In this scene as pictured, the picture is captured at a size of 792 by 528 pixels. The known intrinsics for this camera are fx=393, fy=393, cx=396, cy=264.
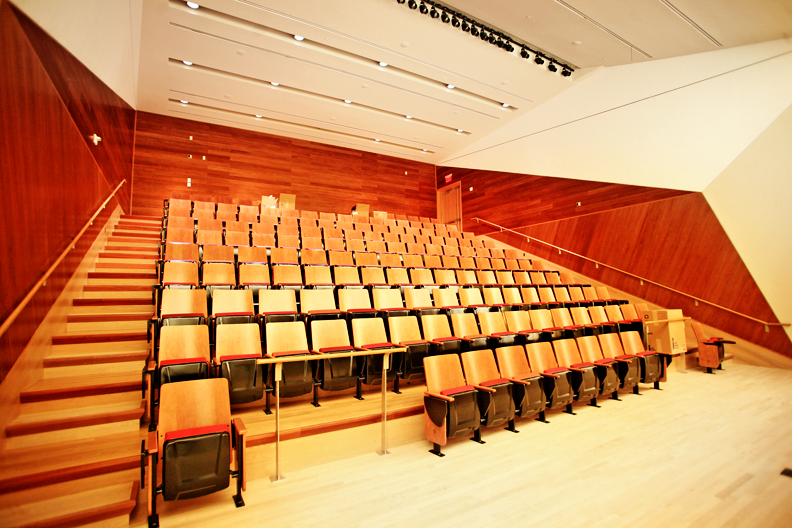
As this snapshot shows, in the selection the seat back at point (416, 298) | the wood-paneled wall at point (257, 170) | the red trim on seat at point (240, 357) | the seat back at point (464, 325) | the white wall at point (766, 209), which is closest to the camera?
the red trim on seat at point (240, 357)

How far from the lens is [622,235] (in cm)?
186

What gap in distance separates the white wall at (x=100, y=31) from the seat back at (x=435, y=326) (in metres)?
0.92

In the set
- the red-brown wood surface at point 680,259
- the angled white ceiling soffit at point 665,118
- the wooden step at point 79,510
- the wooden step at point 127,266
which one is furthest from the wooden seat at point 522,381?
the angled white ceiling soffit at point 665,118

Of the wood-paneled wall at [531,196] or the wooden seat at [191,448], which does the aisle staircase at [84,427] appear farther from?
the wood-paneled wall at [531,196]

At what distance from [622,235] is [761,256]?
504 millimetres

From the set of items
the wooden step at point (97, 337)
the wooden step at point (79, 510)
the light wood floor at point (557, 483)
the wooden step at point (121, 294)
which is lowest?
the light wood floor at point (557, 483)

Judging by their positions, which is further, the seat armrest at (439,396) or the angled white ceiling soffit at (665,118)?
the angled white ceiling soffit at (665,118)

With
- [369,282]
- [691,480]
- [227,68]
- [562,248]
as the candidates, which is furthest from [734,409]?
[227,68]

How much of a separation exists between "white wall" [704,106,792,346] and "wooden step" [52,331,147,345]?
77.9 inches

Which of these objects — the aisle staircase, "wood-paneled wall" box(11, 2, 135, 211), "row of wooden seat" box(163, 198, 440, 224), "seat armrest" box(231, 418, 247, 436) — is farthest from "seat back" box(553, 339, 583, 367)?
"row of wooden seat" box(163, 198, 440, 224)

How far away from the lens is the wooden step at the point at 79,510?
0.46 meters

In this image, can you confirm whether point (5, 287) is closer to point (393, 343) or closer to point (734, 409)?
point (393, 343)

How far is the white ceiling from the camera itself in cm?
141

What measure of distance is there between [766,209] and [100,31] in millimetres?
2237
